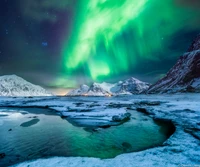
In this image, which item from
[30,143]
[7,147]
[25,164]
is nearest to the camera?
[25,164]

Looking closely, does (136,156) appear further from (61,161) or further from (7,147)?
(7,147)

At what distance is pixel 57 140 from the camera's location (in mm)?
11930

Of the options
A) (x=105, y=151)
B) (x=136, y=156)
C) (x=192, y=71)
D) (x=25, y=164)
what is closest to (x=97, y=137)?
(x=105, y=151)

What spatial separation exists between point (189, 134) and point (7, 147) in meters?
14.1

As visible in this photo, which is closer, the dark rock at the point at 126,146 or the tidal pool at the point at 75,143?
the tidal pool at the point at 75,143

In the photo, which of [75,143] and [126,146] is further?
[75,143]

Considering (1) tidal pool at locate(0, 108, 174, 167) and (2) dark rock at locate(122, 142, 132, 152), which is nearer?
(1) tidal pool at locate(0, 108, 174, 167)

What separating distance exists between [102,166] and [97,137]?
5.81 m

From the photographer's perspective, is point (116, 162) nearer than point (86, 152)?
Yes

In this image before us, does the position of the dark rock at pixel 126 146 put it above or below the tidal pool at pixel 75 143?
below

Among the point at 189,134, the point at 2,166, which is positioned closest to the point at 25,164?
the point at 2,166

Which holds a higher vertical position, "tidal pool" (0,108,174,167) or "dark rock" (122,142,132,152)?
"tidal pool" (0,108,174,167)

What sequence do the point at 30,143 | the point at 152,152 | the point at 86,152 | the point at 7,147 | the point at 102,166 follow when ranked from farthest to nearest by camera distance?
the point at 30,143 < the point at 7,147 < the point at 86,152 < the point at 152,152 < the point at 102,166

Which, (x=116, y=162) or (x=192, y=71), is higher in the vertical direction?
(x=192, y=71)
